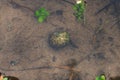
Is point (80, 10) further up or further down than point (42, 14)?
further up

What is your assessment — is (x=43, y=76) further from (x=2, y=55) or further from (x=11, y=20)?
(x=11, y=20)

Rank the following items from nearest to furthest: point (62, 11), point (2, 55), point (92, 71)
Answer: point (92, 71), point (2, 55), point (62, 11)

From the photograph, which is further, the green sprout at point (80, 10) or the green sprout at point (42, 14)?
the green sprout at point (42, 14)

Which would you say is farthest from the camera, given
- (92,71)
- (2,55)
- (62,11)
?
(62,11)

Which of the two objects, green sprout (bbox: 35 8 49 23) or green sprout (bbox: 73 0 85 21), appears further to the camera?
green sprout (bbox: 35 8 49 23)

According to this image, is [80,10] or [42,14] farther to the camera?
[42,14]

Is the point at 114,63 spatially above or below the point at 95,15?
below

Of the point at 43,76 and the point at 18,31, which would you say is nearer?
the point at 43,76

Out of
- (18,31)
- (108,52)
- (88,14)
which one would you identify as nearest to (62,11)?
(88,14)
